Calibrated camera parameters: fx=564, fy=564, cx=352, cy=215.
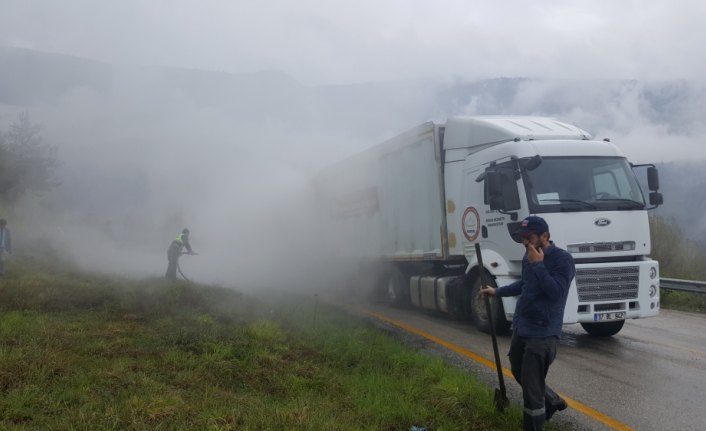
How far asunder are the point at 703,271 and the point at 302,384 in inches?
615

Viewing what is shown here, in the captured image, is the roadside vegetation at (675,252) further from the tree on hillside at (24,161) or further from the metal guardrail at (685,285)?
the tree on hillside at (24,161)

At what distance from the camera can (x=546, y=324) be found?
12.8ft

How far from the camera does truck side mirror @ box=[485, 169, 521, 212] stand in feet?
24.7

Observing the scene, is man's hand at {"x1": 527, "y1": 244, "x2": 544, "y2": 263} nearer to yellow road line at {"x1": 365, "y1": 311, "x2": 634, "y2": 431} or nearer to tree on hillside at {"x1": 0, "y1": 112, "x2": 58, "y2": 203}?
yellow road line at {"x1": 365, "y1": 311, "x2": 634, "y2": 431}

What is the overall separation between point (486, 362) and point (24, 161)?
106ft

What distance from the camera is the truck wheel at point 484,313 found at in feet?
26.0

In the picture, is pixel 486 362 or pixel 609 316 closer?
pixel 486 362

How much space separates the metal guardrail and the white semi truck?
192 inches

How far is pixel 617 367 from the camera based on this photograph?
20.8 ft

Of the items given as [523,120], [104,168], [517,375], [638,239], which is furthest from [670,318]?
[104,168]

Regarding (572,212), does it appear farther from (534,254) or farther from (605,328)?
(534,254)

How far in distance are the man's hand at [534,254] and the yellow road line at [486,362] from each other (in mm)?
1640

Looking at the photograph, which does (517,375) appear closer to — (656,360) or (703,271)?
(656,360)

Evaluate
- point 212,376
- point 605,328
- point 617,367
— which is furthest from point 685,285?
point 212,376
